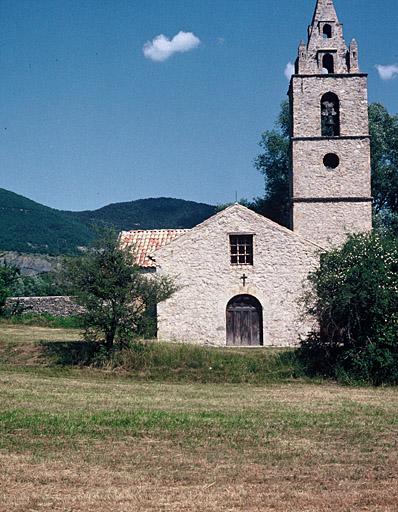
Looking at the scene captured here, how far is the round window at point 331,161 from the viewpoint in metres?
29.6

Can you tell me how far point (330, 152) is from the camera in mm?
29406

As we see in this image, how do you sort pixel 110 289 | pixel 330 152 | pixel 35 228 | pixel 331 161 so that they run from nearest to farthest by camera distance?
1. pixel 110 289
2. pixel 330 152
3. pixel 331 161
4. pixel 35 228

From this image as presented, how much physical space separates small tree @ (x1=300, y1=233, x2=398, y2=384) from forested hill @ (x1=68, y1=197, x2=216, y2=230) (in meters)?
66.2

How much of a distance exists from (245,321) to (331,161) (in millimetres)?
8417

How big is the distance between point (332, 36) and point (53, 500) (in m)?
27.0

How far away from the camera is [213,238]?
25781 mm

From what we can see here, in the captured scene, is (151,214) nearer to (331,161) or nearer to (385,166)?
(385,166)

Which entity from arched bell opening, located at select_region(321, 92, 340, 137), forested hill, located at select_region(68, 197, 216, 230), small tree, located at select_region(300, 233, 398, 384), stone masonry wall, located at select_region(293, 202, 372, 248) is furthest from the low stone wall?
forested hill, located at select_region(68, 197, 216, 230)

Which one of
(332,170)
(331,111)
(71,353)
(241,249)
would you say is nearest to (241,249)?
(241,249)

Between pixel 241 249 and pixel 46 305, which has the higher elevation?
pixel 241 249

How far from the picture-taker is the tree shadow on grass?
21.1 meters

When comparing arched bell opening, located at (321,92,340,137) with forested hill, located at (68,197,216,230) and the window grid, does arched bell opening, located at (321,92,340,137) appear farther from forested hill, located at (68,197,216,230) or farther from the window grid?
forested hill, located at (68,197,216,230)

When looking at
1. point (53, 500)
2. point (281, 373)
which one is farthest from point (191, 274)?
point (53, 500)

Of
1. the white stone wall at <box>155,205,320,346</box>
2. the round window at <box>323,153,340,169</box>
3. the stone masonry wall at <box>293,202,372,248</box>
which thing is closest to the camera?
the white stone wall at <box>155,205,320,346</box>
